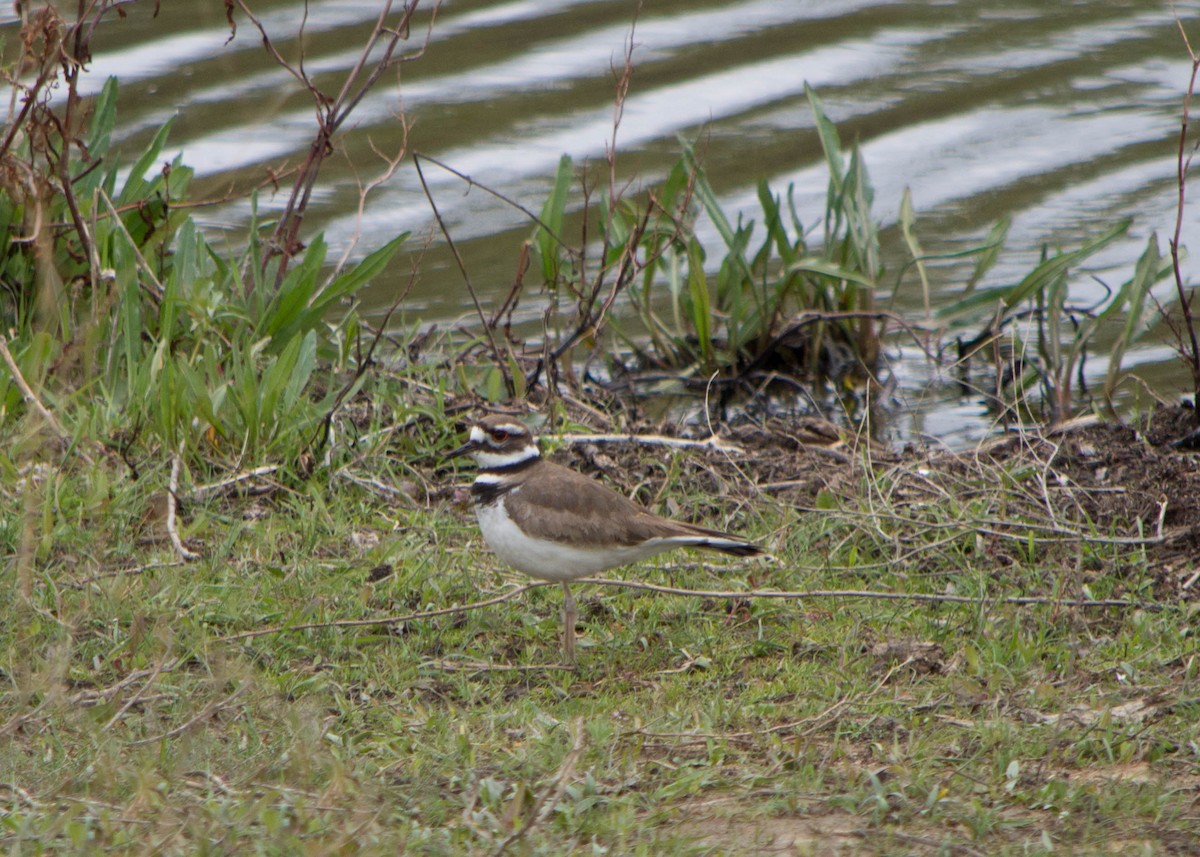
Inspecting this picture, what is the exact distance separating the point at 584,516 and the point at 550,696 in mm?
644

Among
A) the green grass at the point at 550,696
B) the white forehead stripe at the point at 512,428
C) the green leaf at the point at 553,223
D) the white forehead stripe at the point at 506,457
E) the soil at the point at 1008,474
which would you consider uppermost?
the green leaf at the point at 553,223

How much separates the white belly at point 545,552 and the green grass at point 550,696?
299 mm

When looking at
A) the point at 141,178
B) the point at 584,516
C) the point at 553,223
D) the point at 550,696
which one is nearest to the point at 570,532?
the point at 584,516

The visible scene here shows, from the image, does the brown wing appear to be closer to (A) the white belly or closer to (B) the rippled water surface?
(A) the white belly

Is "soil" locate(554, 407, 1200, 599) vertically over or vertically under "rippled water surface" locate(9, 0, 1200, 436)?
under

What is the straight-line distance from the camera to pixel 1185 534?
590cm

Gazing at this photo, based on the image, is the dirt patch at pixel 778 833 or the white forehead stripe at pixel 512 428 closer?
the dirt patch at pixel 778 833

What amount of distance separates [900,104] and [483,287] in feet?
→ 12.6

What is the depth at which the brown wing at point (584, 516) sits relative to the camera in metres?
5.35

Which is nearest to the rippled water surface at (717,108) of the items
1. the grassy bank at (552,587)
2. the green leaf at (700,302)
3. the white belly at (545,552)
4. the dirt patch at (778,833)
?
the grassy bank at (552,587)

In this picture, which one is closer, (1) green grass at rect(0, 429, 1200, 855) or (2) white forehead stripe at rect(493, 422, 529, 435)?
(1) green grass at rect(0, 429, 1200, 855)

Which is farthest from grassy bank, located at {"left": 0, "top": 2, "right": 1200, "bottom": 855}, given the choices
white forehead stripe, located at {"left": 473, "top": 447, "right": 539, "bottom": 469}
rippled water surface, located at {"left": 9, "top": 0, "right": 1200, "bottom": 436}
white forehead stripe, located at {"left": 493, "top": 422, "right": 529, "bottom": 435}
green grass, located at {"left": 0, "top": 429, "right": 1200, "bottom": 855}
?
rippled water surface, located at {"left": 9, "top": 0, "right": 1200, "bottom": 436}

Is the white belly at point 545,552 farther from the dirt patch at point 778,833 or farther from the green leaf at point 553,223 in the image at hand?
the green leaf at point 553,223

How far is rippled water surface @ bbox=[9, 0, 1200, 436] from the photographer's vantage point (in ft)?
33.4
